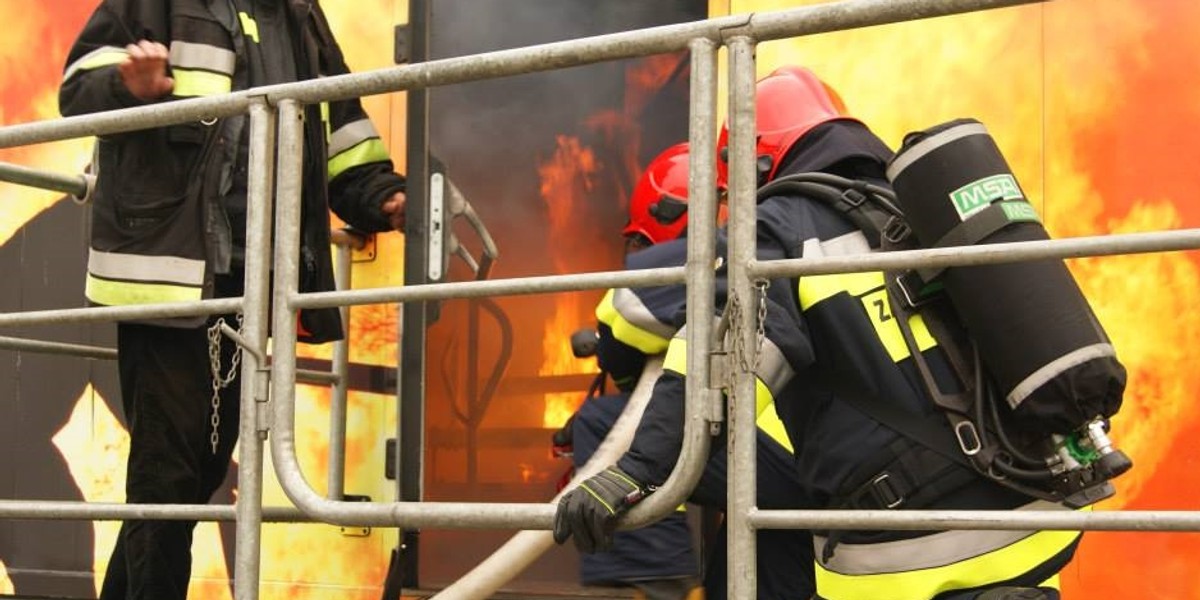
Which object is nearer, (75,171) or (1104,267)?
(1104,267)

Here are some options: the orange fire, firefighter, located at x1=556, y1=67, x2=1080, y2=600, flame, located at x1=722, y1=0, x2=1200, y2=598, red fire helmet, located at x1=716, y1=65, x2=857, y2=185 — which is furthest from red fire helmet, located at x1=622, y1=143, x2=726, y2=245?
firefighter, located at x1=556, y1=67, x2=1080, y2=600

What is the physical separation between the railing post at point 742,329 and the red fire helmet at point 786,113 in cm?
54

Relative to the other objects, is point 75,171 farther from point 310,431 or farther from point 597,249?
point 597,249

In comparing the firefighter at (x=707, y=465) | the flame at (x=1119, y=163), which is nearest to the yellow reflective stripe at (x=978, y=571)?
the firefighter at (x=707, y=465)

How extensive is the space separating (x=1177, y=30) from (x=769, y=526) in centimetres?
196

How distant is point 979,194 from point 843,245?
11.9 inches

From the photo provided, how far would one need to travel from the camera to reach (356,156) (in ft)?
12.7

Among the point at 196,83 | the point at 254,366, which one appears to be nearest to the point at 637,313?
the point at 254,366

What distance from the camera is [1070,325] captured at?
2266 mm

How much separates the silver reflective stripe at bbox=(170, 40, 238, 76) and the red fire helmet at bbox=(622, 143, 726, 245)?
1200mm

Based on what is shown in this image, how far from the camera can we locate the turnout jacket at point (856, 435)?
2387mm

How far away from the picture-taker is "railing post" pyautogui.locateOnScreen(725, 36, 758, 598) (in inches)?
86.6

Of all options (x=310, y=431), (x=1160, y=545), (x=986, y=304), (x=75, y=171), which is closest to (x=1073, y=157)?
(x=1160, y=545)

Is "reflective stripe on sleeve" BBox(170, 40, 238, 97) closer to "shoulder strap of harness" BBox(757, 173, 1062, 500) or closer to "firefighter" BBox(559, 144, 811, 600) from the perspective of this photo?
"firefighter" BBox(559, 144, 811, 600)
